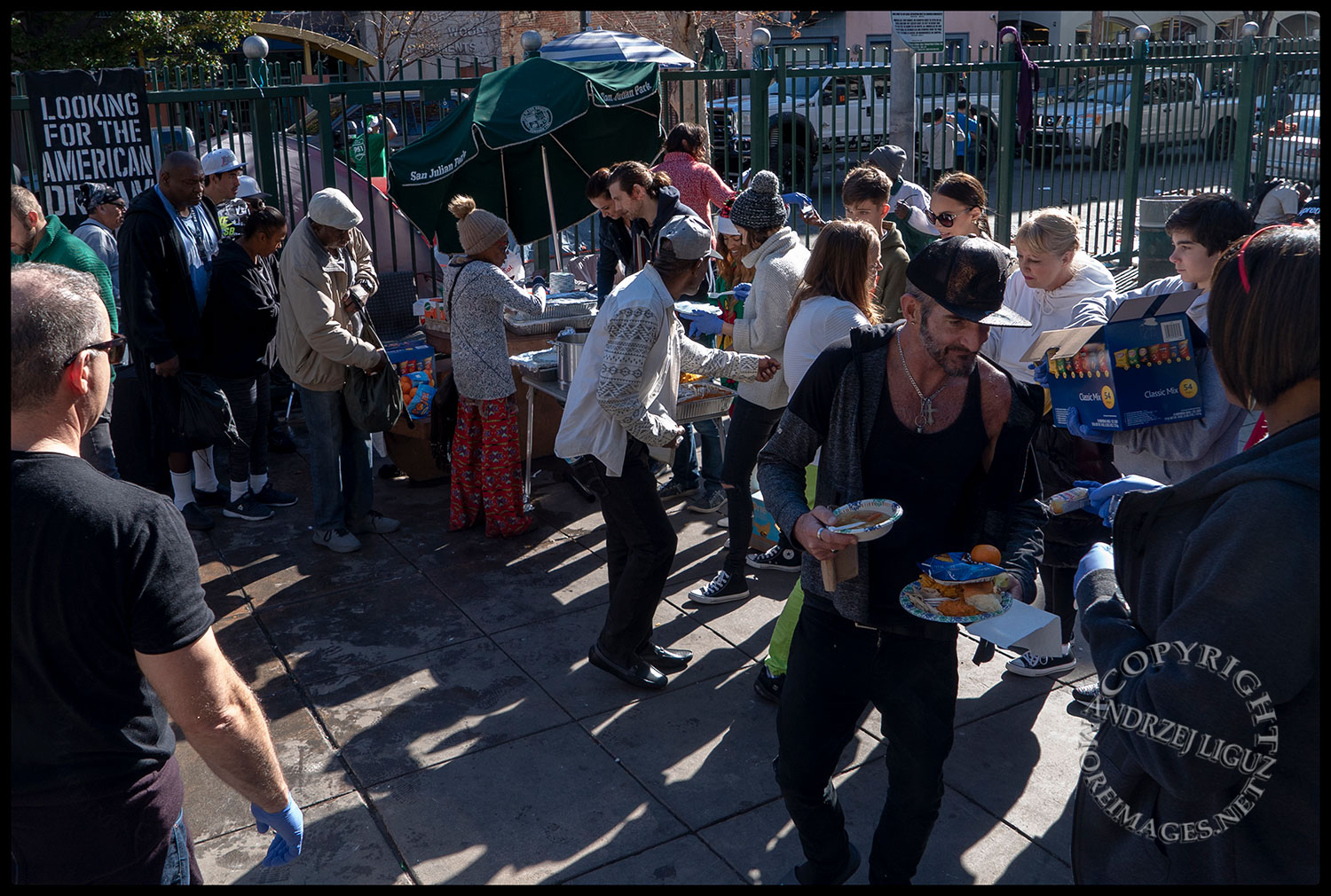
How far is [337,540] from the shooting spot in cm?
607

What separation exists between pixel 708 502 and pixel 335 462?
2318 millimetres

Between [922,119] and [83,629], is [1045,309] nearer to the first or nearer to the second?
[83,629]

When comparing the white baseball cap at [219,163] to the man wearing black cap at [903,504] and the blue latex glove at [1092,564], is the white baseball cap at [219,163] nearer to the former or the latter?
the man wearing black cap at [903,504]

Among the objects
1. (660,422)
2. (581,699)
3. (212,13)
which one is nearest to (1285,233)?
(660,422)

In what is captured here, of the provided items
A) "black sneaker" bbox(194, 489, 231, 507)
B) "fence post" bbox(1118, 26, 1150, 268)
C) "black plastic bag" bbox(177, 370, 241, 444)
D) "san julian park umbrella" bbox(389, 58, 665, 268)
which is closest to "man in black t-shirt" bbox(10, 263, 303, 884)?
"black plastic bag" bbox(177, 370, 241, 444)

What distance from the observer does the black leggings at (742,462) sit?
5188 mm

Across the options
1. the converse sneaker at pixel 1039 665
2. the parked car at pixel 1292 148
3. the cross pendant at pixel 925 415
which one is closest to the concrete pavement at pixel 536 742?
the converse sneaker at pixel 1039 665

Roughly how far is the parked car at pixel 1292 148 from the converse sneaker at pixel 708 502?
8.84 m

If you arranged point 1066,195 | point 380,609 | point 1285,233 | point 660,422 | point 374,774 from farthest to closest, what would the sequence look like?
point 1066,195 → point 380,609 → point 660,422 → point 374,774 → point 1285,233

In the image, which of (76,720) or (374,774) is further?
(374,774)

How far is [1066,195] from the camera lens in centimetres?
1274

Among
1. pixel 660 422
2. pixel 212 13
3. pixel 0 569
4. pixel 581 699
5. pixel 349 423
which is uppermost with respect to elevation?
pixel 212 13

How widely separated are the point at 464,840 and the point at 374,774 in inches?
→ 23.1

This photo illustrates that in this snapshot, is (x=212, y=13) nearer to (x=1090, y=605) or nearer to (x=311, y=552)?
(x=311, y=552)
